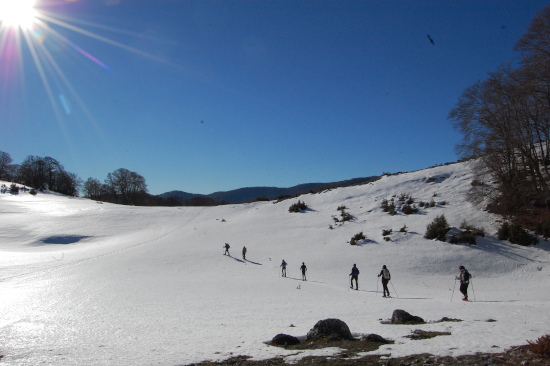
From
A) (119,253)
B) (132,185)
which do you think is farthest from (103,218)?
(132,185)

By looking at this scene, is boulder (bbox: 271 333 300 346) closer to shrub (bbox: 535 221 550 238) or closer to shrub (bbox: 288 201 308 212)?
shrub (bbox: 535 221 550 238)

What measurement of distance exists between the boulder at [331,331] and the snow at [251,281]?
82cm

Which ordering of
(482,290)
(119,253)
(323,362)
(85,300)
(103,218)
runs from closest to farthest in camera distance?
1. (323,362)
2. (85,300)
3. (482,290)
4. (119,253)
5. (103,218)

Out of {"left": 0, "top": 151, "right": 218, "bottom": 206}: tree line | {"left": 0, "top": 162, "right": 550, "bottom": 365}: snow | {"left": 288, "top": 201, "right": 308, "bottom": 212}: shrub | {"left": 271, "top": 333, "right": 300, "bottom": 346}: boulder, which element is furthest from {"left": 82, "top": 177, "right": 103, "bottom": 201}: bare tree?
{"left": 271, "top": 333, "right": 300, "bottom": 346}: boulder

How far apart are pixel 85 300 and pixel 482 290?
1894 cm

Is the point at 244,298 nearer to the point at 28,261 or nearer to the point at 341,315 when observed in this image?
the point at 341,315

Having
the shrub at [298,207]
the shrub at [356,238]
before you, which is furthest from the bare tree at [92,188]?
the shrub at [356,238]

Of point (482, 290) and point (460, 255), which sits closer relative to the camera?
point (482, 290)

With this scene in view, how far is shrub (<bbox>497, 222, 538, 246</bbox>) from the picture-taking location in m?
22.5

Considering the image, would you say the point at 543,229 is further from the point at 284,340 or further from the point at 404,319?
the point at 284,340

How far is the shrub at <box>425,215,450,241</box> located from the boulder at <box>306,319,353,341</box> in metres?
18.7

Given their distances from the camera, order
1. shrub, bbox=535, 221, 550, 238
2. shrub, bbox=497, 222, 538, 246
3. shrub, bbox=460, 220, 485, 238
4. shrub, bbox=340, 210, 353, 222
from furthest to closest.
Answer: shrub, bbox=340, 210, 353, 222
shrub, bbox=460, 220, 485, 238
shrub, bbox=497, 222, 538, 246
shrub, bbox=535, 221, 550, 238

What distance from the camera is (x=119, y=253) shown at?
96.8 feet

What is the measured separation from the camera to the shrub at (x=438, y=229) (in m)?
24.8
